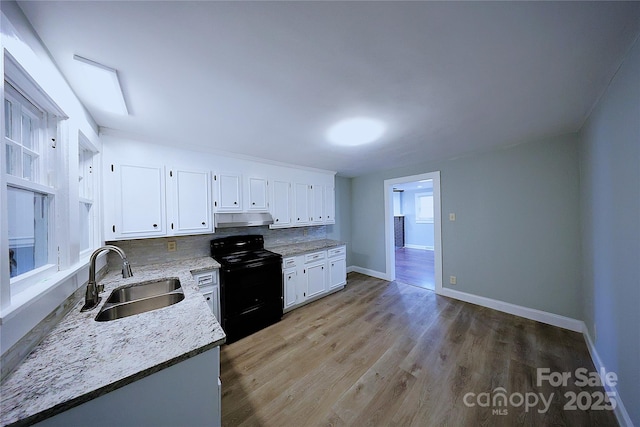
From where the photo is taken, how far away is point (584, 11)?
0.95m

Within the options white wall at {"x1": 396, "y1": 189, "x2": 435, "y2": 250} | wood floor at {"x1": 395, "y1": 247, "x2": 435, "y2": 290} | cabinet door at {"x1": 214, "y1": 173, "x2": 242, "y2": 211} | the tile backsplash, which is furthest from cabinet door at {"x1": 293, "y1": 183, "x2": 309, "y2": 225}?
white wall at {"x1": 396, "y1": 189, "x2": 435, "y2": 250}

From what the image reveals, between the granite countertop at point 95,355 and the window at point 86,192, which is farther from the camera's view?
the window at point 86,192

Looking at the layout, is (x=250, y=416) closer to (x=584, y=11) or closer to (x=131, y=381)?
(x=131, y=381)

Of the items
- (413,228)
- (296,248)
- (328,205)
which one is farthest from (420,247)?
(296,248)

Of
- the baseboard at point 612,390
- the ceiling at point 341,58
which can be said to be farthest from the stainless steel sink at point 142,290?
the baseboard at point 612,390

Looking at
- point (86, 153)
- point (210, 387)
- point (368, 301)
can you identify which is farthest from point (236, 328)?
point (86, 153)

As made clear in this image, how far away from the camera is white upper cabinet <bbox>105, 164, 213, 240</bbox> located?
211 cm

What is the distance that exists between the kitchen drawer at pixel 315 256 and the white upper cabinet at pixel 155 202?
1.47 m

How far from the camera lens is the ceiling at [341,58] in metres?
0.93

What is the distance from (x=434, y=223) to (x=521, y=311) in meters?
1.57

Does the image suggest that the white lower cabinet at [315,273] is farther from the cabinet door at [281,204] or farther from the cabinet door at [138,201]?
the cabinet door at [138,201]

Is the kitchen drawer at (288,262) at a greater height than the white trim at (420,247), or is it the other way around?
the kitchen drawer at (288,262)

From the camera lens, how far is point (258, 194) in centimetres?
311

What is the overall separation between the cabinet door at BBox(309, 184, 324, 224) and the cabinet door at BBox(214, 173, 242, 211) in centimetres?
132
